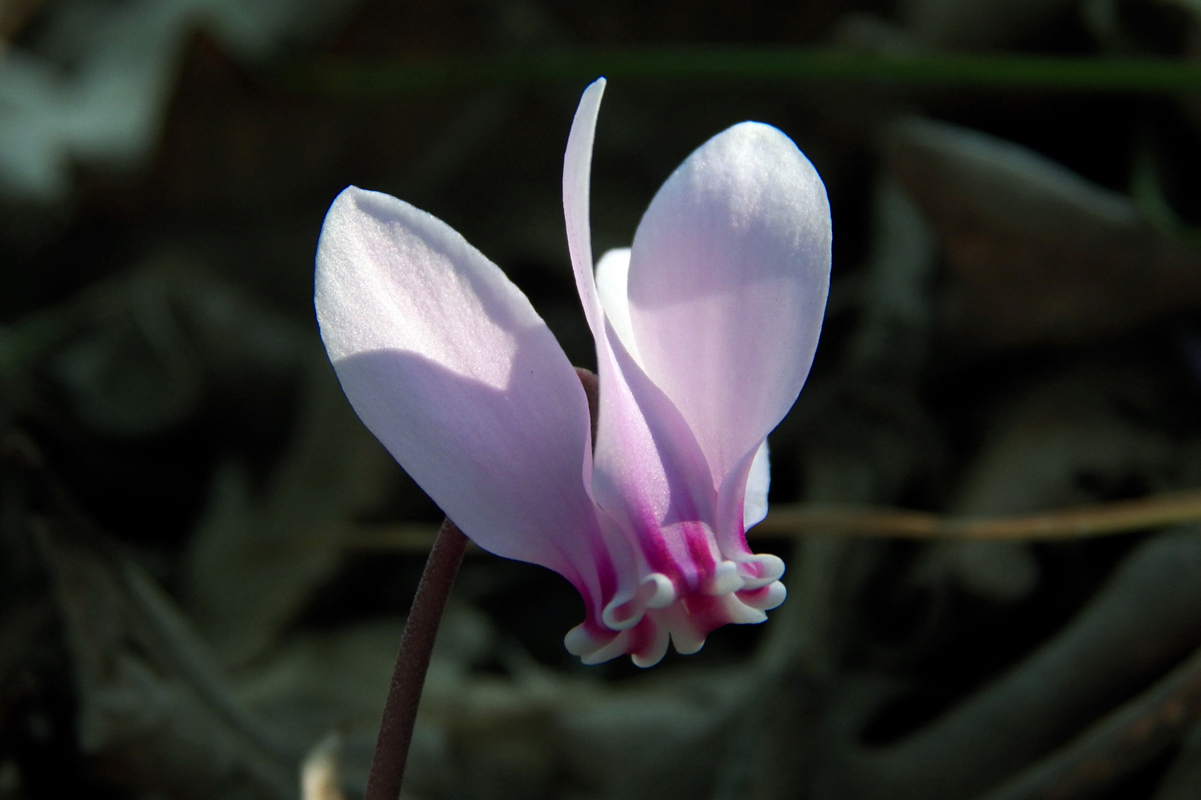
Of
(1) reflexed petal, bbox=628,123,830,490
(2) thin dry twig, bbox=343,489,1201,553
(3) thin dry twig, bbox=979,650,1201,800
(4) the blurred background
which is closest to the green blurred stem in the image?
(4) the blurred background

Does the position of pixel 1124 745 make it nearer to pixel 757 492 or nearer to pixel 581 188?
pixel 757 492

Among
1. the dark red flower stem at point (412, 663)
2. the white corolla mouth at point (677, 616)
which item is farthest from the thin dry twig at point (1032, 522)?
the dark red flower stem at point (412, 663)

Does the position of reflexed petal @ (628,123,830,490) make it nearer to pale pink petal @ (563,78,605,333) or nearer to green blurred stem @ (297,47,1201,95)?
pale pink petal @ (563,78,605,333)

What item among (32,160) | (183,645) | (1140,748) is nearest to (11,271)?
(32,160)

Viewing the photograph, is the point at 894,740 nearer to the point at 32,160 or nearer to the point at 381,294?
the point at 381,294

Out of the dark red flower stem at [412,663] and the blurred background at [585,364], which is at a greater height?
the dark red flower stem at [412,663]

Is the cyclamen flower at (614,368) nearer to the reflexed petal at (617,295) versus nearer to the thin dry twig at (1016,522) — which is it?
the reflexed petal at (617,295)
